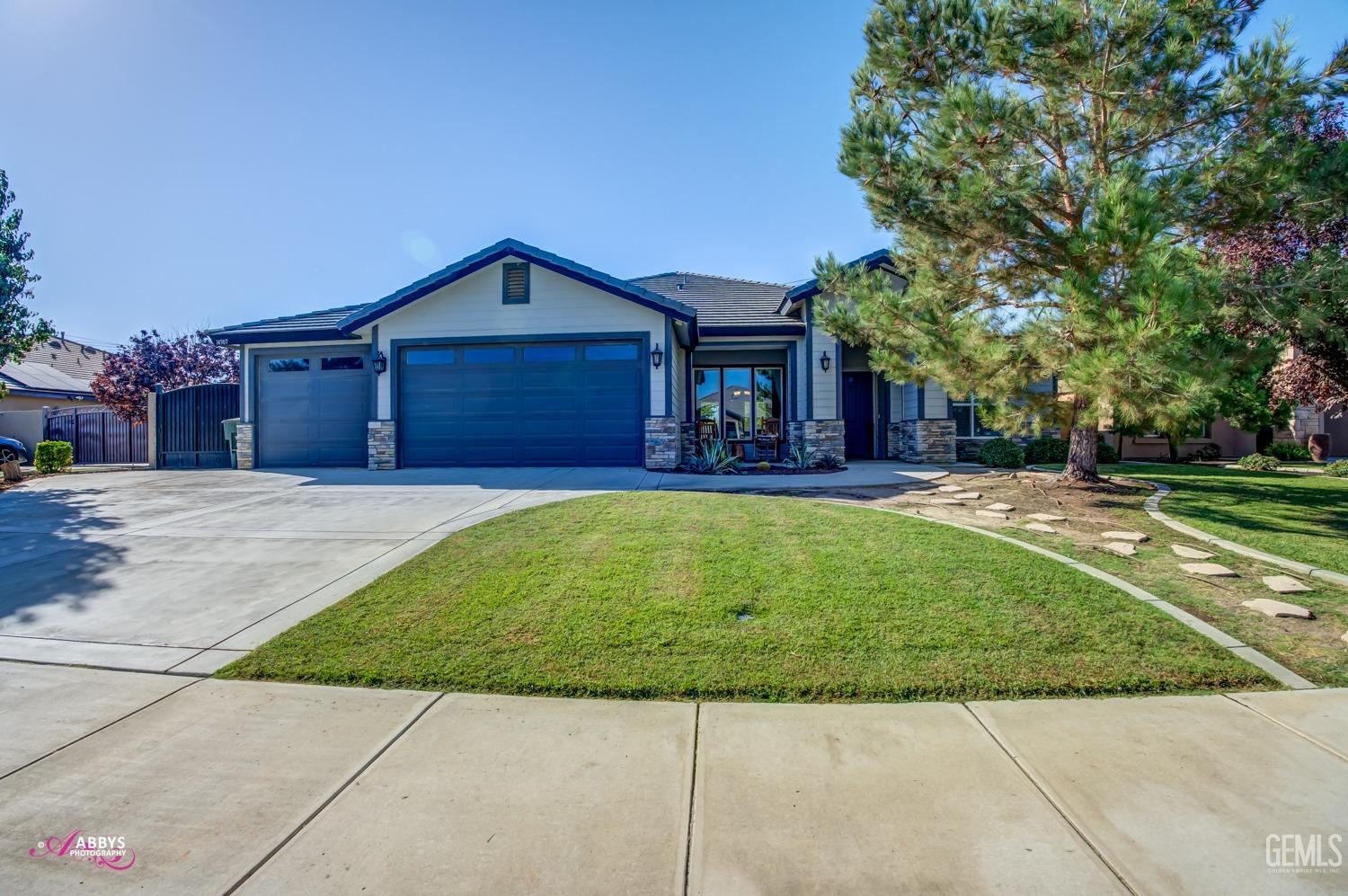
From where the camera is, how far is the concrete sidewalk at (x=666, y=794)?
1.78 meters

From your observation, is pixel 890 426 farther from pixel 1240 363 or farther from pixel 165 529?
pixel 165 529

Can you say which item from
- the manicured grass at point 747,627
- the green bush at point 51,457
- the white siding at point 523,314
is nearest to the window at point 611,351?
the white siding at point 523,314

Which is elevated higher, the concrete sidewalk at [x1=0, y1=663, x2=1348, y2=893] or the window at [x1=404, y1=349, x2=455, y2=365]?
the window at [x1=404, y1=349, x2=455, y2=365]

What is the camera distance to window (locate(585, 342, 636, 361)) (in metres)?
12.3

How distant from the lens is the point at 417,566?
187 inches

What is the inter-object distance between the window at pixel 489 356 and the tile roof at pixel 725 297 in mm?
4565

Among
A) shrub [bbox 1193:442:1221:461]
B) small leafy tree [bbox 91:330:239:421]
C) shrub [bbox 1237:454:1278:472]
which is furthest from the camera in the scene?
small leafy tree [bbox 91:330:239:421]

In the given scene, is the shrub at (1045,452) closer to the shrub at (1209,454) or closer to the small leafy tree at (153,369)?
the shrub at (1209,454)

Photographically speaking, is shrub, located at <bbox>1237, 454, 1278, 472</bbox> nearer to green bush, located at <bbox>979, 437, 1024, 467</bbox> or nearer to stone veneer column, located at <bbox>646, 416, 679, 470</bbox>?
green bush, located at <bbox>979, 437, 1024, 467</bbox>

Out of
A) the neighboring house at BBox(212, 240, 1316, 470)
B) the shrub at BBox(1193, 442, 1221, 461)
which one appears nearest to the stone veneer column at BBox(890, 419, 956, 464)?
the neighboring house at BBox(212, 240, 1316, 470)

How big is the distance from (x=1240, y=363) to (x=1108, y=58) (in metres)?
3.96

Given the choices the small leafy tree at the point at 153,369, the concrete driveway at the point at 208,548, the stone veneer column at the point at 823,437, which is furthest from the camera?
the small leafy tree at the point at 153,369

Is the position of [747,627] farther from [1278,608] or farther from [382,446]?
[382,446]

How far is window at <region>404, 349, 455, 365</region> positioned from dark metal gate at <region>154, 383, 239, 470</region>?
19.4 ft
